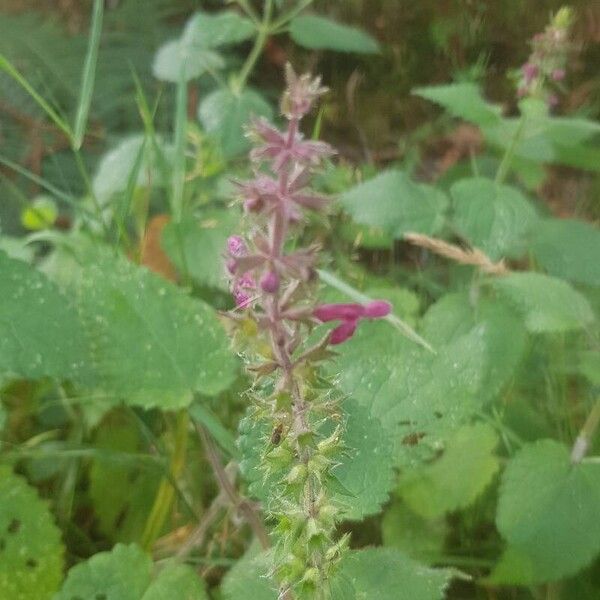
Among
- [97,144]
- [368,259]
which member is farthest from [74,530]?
[97,144]

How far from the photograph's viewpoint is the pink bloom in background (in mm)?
643

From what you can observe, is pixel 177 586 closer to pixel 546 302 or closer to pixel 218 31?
pixel 546 302

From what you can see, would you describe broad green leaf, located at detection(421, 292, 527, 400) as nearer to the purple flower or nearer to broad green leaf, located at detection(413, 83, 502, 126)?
broad green leaf, located at detection(413, 83, 502, 126)

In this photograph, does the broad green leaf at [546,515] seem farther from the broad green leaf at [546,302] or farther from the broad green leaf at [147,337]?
the broad green leaf at [147,337]

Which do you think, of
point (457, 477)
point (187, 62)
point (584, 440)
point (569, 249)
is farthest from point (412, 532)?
point (187, 62)

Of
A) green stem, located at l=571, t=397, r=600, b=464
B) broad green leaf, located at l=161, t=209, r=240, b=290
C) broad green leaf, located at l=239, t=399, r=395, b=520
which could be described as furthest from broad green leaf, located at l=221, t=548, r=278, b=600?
broad green leaf, located at l=161, t=209, r=240, b=290

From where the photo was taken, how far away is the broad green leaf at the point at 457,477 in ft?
3.56

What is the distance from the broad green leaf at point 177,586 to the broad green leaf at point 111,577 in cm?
1

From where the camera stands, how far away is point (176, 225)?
1.26 meters

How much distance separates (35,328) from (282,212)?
1.50ft

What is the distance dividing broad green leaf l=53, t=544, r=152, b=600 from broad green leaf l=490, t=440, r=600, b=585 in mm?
440

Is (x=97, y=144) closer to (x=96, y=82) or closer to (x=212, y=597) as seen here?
(x=96, y=82)

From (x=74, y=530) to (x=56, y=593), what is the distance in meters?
0.28

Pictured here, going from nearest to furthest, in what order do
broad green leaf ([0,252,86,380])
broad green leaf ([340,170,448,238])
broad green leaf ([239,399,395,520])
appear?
broad green leaf ([239,399,395,520]), broad green leaf ([0,252,86,380]), broad green leaf ([340,170,448,238])
